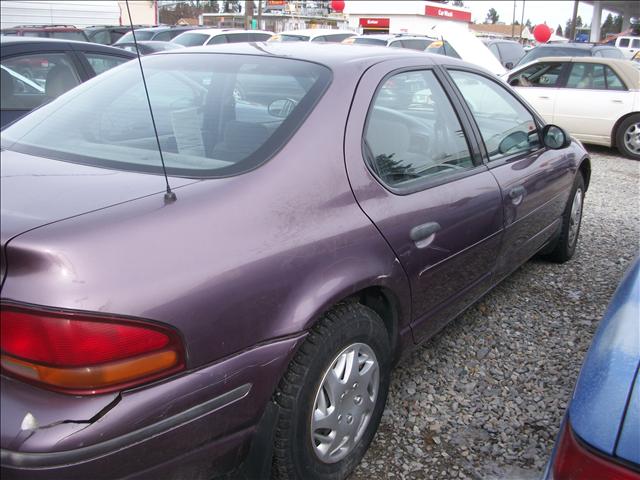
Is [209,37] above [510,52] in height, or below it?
above

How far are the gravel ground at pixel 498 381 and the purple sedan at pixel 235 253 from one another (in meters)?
0.32

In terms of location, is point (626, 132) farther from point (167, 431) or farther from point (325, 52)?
point (167, 431)

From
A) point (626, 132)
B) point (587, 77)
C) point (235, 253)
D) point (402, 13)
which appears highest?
point (402, 13)

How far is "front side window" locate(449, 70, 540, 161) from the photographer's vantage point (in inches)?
126

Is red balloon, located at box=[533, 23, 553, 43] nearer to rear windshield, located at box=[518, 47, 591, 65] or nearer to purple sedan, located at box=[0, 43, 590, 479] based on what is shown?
rear windshield, located at box=[518, 47, 591, 65]

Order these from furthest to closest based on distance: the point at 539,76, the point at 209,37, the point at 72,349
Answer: the point at 209,37, the point at 539,76, the point at 72,349

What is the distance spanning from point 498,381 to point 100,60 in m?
4.26

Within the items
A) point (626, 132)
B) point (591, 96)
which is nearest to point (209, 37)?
point (591, 96)

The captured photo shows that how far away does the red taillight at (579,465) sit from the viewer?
127cm

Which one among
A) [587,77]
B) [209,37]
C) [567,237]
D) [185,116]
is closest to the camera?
[185,116]

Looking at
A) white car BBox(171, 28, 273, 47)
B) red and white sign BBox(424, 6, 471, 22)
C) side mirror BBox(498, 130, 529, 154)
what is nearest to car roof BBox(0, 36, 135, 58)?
side mirror BBox(498, 130, 529, 154)

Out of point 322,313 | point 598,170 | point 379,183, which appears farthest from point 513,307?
point 598,170

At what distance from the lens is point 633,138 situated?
29.6ft

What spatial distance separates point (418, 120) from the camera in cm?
282
